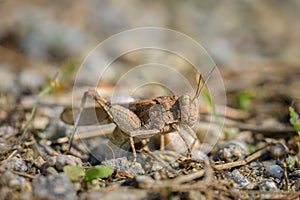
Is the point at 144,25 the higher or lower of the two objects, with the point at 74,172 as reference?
higher

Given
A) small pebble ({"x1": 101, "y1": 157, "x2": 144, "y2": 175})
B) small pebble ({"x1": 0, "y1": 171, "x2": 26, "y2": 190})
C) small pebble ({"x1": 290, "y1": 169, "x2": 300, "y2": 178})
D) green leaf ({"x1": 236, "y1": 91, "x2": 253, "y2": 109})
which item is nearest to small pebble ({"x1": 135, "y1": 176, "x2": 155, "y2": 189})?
small pebble ({"x1": 101, "y1": 157, "x2": 144, "y2": 175})

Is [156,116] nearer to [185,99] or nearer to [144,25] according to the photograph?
[185,99]

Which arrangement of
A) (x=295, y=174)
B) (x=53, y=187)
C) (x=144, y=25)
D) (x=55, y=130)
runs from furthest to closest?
(x=144, y=25) < (x=55, y=130) < (x=295, y=174) < (x=53, y=187)

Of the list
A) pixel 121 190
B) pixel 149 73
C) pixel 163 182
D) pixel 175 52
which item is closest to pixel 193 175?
pixel 163 182

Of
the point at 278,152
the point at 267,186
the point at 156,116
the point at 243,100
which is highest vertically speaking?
the point at 243,100

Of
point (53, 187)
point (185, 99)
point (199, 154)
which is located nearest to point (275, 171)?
point (199, 154)

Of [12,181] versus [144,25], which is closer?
[12,181]

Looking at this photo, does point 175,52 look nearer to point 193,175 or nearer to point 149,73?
point 149,73
